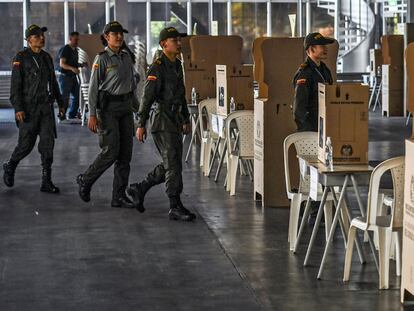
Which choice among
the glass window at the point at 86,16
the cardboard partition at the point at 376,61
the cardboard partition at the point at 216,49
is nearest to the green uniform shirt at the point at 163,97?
the cardboard partition at the point at 216,49

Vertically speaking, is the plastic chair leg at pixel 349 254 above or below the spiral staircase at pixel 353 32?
below

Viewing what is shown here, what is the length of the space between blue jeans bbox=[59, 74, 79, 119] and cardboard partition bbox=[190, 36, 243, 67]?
495cm

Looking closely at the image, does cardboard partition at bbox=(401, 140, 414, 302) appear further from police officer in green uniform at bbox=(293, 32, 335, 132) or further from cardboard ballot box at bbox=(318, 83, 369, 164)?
police officer in green uniform at bbox=(293, 32, 335, 132)

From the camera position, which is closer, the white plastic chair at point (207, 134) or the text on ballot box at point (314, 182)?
the text on ballot box at point (314, 182)

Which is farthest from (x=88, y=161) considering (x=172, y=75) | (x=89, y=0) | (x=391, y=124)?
(x=89, y=0)

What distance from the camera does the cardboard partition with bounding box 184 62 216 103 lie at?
13.8 m

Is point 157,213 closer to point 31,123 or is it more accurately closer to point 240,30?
point 31,123

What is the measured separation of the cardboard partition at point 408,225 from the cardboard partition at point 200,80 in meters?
8.04

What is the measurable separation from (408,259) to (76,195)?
16.1 ft

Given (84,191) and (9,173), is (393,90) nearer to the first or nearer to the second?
(9,173)

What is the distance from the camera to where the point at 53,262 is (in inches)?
283

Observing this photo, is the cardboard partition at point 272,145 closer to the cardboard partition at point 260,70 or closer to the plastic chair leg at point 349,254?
the cardboard partition at point 260,70

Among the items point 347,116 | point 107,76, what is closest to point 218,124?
point 107,76

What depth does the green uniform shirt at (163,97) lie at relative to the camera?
844cm
